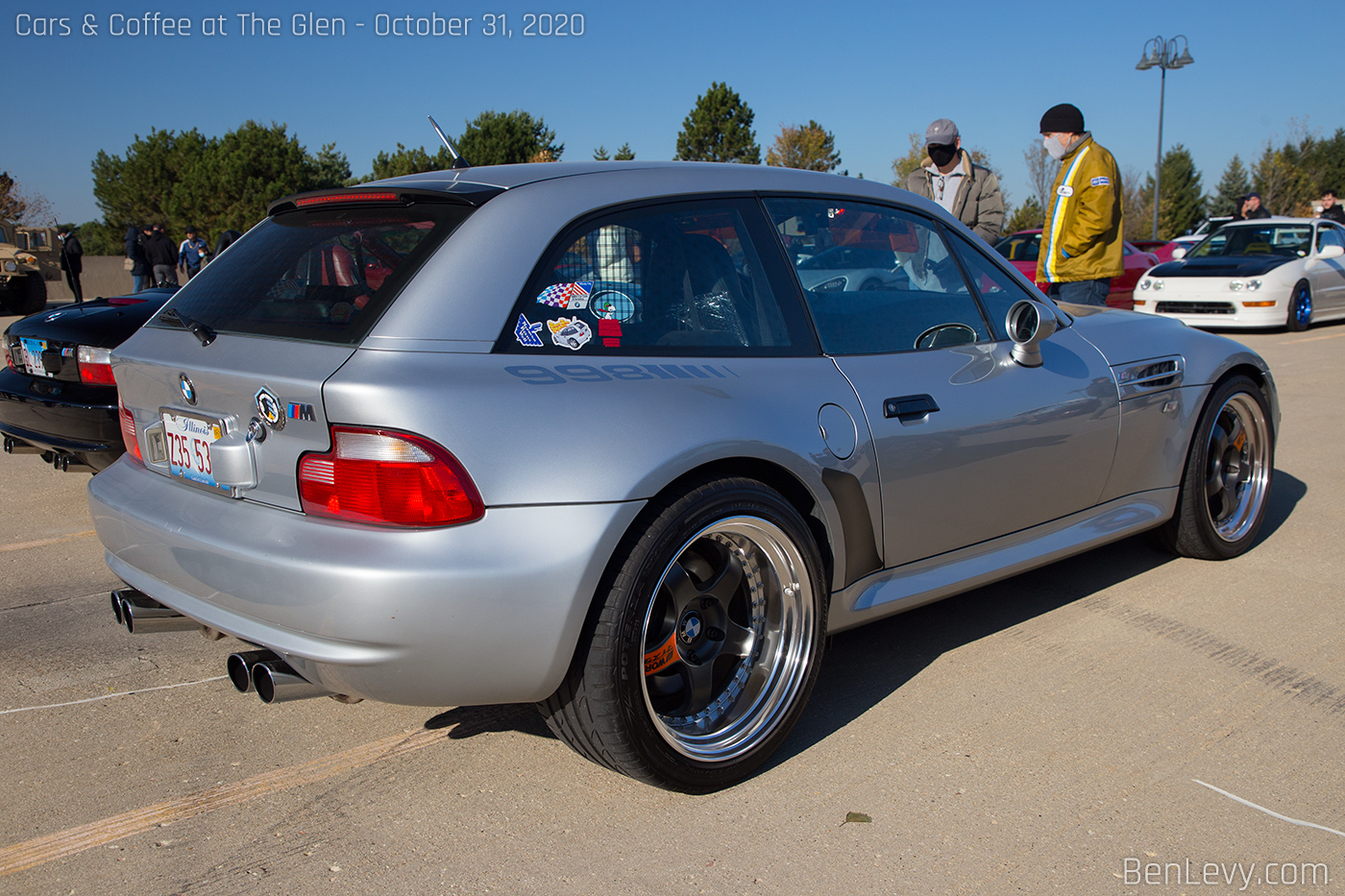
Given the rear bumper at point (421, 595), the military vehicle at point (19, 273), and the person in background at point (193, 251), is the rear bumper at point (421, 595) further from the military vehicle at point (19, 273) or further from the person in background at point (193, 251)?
the military vehicle at point (19, 273)

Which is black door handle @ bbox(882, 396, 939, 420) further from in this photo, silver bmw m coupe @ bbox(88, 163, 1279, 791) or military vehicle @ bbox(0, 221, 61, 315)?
military vehicle @ bbox(0, 221, 61, 315)

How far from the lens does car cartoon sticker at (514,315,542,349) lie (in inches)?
88.2

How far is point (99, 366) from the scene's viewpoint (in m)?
4.61

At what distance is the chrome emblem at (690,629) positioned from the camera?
2531 mm

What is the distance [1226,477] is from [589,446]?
3296 mm

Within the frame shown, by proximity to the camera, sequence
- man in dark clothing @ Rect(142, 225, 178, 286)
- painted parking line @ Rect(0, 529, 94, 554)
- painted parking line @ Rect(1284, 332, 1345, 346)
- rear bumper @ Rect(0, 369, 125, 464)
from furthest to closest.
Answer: man in dark clothing @ Rect(142, 225, 178, 286) < painted parking line @ Rect(1284, 332, 1345, 346) < rear bumper @ Rect(0, 369, 125, 464) < painted parking line @ Rect(0, 529, 94, 554)

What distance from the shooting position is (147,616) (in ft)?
8.30

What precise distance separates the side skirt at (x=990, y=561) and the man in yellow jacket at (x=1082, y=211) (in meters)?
2.06

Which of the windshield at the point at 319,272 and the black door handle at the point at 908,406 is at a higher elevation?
the windshield at the point at 319,272

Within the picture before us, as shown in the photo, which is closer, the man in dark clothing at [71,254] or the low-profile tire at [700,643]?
the low-profile tire at [700,643]

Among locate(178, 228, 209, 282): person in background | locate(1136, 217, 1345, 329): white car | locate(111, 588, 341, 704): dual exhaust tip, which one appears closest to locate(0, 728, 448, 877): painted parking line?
locate(111, 588, 341, 704): dual exhaust tip

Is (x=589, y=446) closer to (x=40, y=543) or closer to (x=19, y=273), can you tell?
(x=40, y=543)

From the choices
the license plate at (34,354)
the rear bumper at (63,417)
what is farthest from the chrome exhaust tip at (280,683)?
the license plate at (34,354)

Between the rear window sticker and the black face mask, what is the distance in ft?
13.9
